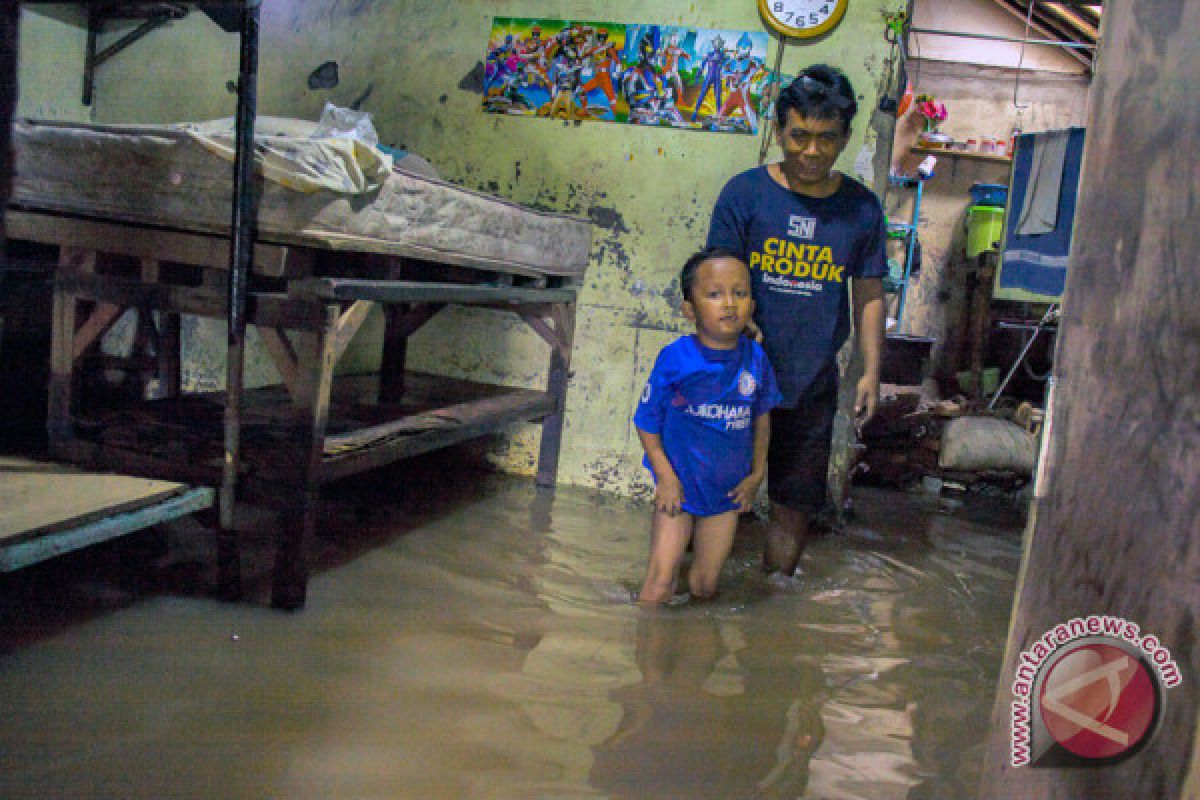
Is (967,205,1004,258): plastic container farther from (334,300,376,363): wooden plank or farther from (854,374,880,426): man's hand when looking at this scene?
(334,300,376,363): wooden plank

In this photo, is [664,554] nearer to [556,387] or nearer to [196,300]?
[196,300]

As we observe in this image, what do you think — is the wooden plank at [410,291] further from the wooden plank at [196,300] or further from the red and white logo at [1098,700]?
the red and white logo at [1098,700]

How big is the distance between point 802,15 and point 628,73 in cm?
86

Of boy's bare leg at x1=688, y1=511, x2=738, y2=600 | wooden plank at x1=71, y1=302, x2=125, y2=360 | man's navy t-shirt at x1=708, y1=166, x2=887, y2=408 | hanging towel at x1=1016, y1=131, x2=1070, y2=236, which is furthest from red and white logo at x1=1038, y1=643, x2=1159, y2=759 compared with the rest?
hanging towel at x1=1016, y1=131, x2=1070, y2=236

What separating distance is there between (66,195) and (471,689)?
1814 mm

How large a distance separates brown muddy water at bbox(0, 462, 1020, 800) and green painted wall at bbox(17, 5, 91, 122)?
9.18 feet

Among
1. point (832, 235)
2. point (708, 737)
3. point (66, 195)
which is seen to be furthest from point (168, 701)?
point (832, 235)

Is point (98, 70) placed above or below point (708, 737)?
above

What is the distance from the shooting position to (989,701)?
2.50m

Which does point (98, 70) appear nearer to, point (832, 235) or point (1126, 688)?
point (832, 235)

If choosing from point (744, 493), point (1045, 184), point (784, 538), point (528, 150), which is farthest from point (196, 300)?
point (1045, 184)

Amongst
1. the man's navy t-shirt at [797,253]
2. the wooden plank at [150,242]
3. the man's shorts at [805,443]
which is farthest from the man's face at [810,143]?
the wooden plank at [150,242]

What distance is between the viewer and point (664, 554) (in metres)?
2.96

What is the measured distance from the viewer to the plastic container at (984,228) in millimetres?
8305
